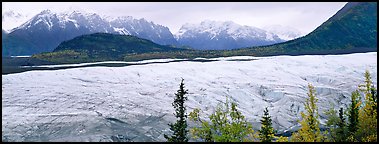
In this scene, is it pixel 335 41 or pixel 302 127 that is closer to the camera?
pixel 302 127

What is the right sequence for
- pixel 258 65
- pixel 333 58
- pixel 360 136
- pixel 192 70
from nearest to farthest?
pixel 360 136 → pixel 192 70 → pixel 258 65 → pixel 333 58

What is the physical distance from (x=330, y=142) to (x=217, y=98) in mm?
15512

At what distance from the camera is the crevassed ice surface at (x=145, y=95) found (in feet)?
121

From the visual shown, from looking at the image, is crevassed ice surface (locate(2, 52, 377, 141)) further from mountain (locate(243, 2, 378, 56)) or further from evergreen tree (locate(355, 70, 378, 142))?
mountain (locate(243, 2, 378, 56))

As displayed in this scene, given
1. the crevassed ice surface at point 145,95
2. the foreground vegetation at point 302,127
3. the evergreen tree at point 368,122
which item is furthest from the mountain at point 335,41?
the foreground vegetation at point 302,127

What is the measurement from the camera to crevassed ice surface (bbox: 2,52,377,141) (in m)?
37.0

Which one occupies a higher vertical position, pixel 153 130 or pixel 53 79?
pixel 53 79

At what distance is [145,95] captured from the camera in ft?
153

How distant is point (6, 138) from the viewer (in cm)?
3456

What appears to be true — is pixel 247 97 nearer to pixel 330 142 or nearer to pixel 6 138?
pixel 330 142

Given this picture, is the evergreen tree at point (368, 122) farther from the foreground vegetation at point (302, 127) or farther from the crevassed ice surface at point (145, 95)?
the crevassed ice surface at point (145, 95)

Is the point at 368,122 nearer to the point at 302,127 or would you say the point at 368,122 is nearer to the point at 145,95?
the point at 302,127

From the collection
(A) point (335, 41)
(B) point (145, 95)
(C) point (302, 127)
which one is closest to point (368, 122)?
(C) point (302, 127)

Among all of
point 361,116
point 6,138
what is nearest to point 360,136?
point 361,116
